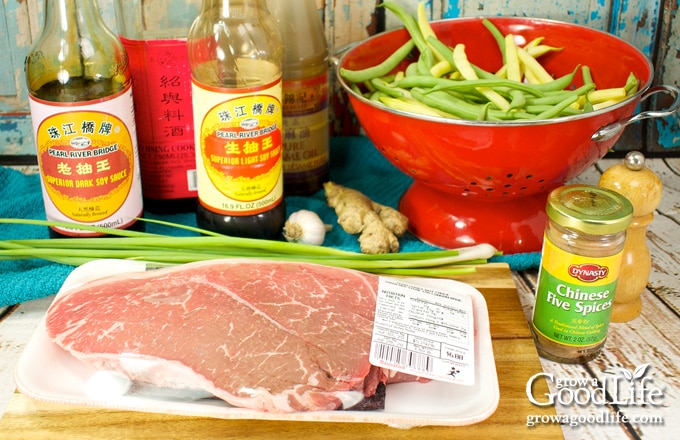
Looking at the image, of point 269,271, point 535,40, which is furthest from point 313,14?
point 269,271

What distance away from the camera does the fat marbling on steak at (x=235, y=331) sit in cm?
93

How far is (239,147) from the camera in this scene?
125 cm

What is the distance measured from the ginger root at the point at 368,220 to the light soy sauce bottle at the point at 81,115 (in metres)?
0.37

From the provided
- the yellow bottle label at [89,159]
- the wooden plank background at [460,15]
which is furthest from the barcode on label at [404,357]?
the wooden plank background at [460,15]

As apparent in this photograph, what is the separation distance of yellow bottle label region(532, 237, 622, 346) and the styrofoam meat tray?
4.1 inches

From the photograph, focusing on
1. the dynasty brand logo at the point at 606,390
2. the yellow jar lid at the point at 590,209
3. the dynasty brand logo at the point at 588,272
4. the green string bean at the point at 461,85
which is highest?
the green string bean at the point at 461,85

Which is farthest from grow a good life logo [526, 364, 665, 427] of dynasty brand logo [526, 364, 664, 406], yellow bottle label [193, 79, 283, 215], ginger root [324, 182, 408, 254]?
yellow bottle label [193, 79, 283, 215]

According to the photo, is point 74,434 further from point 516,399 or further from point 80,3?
point 80,3

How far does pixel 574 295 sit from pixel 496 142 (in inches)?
10.7

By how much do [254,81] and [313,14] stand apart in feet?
0.87

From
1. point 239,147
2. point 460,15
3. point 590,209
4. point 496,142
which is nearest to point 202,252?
point 239,147

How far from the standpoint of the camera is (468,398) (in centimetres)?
95

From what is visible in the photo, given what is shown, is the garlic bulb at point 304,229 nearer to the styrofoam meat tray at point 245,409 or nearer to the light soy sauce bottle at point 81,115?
the light soy sauce bottle at point 81,115

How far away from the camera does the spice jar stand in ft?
3.31
